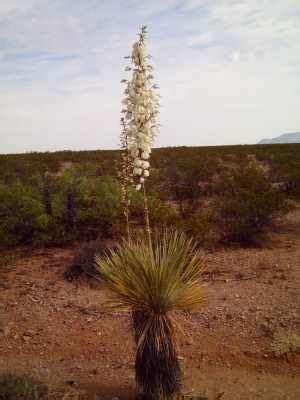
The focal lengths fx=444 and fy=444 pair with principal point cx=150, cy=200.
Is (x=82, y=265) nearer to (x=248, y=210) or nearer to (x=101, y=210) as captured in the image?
(x=101, y=210)

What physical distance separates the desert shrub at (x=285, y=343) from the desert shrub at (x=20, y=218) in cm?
463

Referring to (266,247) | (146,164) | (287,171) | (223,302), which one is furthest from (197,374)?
(287,171)

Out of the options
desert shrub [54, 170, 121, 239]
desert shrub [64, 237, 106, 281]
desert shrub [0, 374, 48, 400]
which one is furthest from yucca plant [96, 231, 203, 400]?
desert shrub [54, 170, 121, 239]

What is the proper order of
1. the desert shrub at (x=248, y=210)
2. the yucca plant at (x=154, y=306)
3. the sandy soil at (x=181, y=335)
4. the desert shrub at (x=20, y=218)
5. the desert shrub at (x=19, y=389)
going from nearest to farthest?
the desert shrub at (x=19, y=389), the yucca plant at (x=154, y=306), the sandy soil at (x=181, y=335), the desert shrub at (x=20, y=218), the desert shrub at (x=248, y=210)

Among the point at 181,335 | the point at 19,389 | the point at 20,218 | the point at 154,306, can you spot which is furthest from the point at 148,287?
the point at 20,218

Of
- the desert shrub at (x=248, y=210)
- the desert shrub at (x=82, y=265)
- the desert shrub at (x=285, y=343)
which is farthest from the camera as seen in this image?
the desert shrub at (x=248, y=210)

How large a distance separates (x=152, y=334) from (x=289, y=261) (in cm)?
417

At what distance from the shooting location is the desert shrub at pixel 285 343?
4.22 metres

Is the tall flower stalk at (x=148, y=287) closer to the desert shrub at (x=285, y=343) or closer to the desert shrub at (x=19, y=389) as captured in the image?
the desert shrub at (x=19, y=389)

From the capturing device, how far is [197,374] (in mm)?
3965

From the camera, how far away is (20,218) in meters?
8.01

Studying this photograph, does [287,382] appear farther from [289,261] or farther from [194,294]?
[289,261]

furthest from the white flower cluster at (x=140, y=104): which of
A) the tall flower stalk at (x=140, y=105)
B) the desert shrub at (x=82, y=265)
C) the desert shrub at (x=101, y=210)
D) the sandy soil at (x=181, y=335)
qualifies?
the desert shrub at (x=101, y=210)

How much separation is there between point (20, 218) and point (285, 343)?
5.30 m
